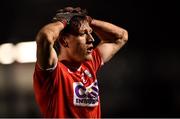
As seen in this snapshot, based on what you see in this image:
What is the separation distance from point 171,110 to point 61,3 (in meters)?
1.11

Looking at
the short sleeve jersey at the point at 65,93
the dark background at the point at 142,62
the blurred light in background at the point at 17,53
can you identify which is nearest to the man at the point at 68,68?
the short sleeve jersey at the point at 65,93

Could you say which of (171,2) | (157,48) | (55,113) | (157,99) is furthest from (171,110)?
(55,113)

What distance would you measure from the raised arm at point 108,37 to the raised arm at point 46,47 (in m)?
0.41

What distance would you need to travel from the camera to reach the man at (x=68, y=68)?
1812 mm

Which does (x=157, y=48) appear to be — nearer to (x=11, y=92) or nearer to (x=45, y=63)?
(x=11, y=92)

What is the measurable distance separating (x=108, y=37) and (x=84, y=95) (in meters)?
0.39

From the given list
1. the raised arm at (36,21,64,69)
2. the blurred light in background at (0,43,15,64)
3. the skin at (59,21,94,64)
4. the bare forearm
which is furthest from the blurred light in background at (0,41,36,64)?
the raised arm at (36,21,64,69)

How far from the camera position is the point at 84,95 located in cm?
198

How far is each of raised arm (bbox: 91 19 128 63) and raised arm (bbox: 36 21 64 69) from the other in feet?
1.34

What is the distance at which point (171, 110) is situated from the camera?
3094mm

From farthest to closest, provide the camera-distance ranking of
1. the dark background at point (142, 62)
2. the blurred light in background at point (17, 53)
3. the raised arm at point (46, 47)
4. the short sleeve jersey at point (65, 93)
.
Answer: the blurred light in background at point (17, 53), the dark background at point (142, 62), the short sleeve jersey at point (65, 93), the raised arm at point (46, 47)

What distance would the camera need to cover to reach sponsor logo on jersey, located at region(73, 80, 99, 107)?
1.95 m

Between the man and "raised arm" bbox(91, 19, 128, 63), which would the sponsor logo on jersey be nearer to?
the man

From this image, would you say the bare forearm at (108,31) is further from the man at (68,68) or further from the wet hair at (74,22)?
the wet hair at (74,22)
